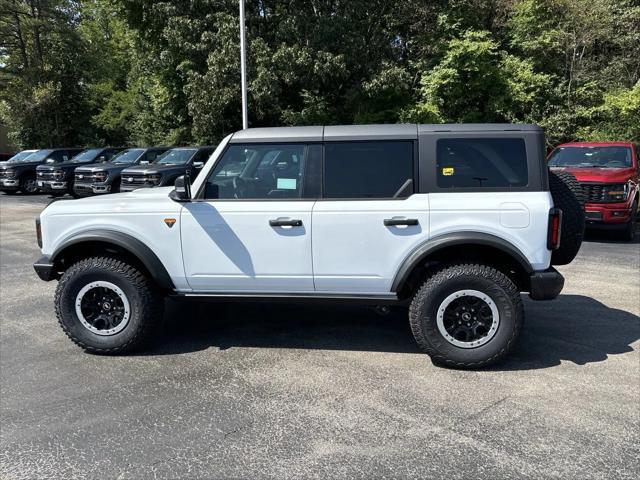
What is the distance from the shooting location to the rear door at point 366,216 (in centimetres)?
411

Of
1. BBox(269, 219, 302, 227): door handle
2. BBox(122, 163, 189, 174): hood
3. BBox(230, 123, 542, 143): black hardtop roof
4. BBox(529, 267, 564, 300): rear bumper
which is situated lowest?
Answer: BBox(529, 267, 564, 300): rear bumper

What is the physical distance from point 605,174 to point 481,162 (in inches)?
269

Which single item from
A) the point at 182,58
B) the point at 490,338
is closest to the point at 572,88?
the point at 182,58

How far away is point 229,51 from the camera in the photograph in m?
21.3

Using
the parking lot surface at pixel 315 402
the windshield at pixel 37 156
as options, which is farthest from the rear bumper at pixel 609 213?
the windshield at pixel 37 156

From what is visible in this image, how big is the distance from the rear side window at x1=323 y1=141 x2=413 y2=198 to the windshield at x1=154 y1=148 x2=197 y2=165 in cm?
1164

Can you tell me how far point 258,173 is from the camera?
173 inches

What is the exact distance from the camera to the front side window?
433cm

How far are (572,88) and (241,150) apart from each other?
19.3 m

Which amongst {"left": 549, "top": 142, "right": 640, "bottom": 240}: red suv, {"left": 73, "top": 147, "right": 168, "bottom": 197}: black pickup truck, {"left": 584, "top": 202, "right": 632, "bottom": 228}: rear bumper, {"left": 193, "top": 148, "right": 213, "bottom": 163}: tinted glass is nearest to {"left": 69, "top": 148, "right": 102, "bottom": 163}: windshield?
{"left": 73, "top": 147, "right": 168, "bottom": 197}: black pickup truck

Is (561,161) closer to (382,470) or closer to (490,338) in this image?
(490,338)

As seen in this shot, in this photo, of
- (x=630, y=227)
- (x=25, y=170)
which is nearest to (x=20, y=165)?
(x=25, y=170)

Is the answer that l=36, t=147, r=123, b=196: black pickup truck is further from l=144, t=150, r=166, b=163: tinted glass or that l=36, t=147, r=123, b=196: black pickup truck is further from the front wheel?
the front wheel

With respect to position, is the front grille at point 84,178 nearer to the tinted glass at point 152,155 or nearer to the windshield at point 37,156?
the tinted glass at point 152,155
